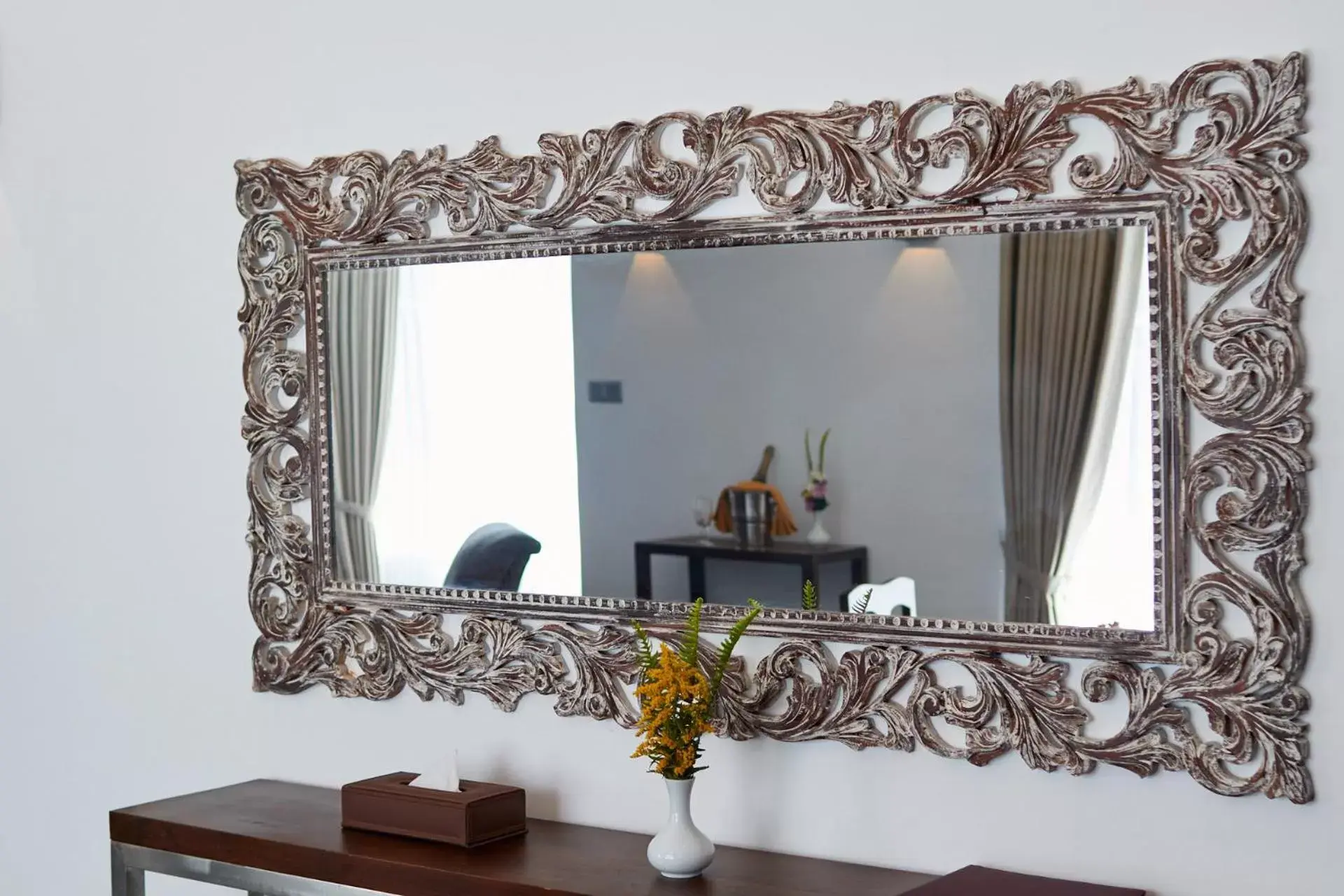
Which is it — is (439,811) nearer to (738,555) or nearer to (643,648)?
(643,648)

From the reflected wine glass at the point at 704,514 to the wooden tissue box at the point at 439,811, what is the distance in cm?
53

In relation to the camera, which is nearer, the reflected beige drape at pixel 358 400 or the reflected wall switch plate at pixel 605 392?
the reflected wall switch plate at pixel 605 392

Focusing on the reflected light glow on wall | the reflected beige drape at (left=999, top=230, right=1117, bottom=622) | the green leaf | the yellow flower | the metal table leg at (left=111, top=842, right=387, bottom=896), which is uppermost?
the reflected light glow on wall

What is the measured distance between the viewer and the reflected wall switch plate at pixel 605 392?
2.38 meters

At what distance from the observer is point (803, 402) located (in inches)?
87.6

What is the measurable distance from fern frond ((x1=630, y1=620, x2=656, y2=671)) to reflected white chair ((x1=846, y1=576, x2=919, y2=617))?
32cm

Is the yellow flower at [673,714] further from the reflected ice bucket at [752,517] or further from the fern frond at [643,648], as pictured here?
the reflected ice bucket at [752,517]

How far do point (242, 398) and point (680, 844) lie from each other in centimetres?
126

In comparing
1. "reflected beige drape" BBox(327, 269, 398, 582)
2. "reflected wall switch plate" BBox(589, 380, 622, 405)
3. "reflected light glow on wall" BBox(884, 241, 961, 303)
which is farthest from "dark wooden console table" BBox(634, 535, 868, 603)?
"reflected beige drape" BBox(327, 269, 398, 582)

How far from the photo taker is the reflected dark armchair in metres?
2.50

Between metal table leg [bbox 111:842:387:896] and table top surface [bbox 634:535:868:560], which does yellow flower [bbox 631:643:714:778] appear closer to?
table top surface [bbox 634:535:868:560]


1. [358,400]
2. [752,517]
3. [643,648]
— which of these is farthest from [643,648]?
[358,400]

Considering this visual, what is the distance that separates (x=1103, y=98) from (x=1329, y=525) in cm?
66

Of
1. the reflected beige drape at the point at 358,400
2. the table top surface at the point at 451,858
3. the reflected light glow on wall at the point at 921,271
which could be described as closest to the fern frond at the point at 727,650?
the table top surface at the point at 451,858
